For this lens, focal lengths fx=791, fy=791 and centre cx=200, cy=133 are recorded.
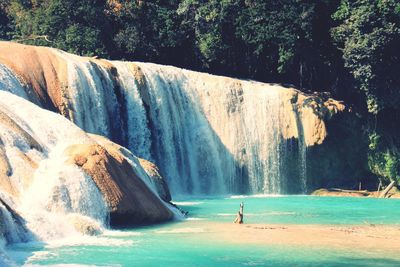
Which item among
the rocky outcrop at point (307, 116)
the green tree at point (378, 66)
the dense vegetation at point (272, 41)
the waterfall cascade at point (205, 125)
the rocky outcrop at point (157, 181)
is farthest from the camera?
the dense vegetation at point (272, 41)

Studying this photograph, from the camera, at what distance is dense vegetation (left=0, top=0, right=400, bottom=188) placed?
4594 centimetres

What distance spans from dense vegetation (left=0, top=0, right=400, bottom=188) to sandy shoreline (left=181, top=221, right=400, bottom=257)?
19911 millimetres

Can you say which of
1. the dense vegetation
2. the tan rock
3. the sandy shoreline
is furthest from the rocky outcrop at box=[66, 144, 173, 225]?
the dense vegetation

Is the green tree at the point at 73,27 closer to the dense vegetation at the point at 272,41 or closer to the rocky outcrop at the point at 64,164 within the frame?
the dense vegetation at the point at 272,41

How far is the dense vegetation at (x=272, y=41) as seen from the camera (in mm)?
45938

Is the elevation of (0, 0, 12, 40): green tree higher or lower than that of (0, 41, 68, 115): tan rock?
higher

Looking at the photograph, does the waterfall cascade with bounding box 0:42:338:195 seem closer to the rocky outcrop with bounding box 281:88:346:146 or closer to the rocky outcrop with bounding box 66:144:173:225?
the rocky outcrop with bounding box 281:88:346:146

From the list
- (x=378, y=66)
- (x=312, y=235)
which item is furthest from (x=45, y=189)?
(x=378, y=66)

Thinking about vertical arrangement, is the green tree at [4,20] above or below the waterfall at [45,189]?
above

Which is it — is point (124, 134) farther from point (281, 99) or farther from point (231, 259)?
point (231, 259)

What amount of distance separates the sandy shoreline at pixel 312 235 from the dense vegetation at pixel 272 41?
19.9 meters

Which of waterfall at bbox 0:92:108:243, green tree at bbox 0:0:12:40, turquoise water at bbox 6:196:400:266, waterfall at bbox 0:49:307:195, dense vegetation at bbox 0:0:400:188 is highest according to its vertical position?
green tree at bbox 0:0:12:40

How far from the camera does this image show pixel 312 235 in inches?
944

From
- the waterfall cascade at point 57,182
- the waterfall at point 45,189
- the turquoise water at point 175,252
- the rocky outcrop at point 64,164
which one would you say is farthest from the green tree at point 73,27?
the turquoise water at point 175,252
